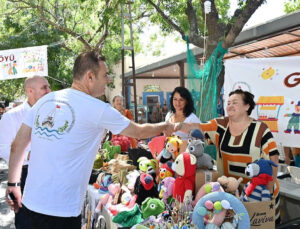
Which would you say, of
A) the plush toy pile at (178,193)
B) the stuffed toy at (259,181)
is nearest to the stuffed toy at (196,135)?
the plush toy pile at (178,193)

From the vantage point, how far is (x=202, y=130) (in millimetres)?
2686

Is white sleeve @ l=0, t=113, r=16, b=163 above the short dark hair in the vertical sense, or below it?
below

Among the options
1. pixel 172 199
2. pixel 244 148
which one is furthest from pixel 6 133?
pixel 244 148

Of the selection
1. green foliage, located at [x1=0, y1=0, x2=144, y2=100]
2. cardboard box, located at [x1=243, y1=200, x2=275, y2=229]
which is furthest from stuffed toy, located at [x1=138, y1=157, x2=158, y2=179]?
green foliage, located at [x1=0, y1=0, x2=144, y2=100]

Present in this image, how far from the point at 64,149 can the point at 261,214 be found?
137 centimetres

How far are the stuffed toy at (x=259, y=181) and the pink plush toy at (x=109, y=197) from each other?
1.40 meters

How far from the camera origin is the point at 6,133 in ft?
9.27

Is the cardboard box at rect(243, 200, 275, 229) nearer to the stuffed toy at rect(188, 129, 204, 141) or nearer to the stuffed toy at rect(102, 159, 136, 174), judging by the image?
the stuffed toy at rect(188, 129, 204, 141)

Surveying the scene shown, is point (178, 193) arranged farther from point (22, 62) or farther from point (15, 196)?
point (22, 62)

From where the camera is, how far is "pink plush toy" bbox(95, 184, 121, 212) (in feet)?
9.80

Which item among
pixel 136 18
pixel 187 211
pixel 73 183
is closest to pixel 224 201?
pixel 187 211

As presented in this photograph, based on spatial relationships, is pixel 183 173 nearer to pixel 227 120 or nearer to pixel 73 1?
pixel 227 120

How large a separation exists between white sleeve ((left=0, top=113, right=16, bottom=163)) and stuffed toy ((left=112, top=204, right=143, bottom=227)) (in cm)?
126

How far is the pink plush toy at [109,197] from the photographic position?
2.99 metres
